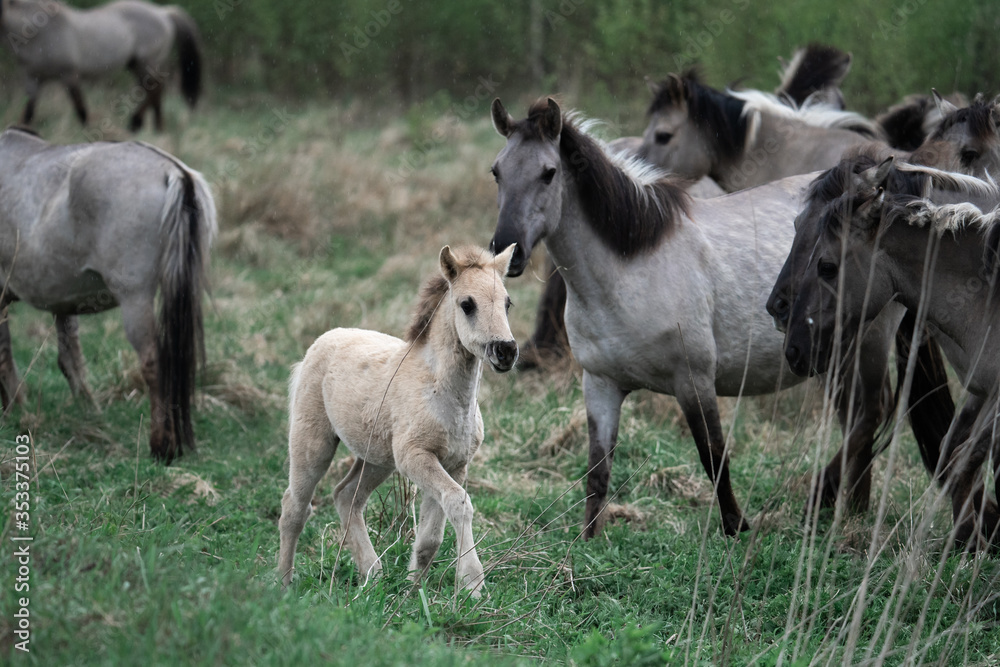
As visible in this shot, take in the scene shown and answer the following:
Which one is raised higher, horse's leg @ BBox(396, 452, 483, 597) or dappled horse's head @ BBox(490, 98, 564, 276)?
dappled horse's head @ BBox(490, 98, 564, 276)

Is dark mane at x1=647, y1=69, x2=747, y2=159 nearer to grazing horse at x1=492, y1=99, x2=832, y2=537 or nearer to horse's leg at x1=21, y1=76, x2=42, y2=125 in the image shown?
grazing horse at x1=492, y1=99, x2=832, y2=537

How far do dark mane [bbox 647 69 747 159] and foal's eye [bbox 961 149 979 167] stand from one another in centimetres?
233

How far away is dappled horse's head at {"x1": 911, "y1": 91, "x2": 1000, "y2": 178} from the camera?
17.7 ft

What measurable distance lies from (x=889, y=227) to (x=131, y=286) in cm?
483

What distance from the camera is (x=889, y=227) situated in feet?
13.3

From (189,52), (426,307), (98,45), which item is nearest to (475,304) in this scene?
(426,307)

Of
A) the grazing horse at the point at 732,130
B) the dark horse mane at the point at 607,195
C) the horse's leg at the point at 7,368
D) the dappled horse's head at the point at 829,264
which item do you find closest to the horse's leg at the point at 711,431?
the dark horse mane at the point at 607,195

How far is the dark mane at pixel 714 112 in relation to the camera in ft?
24.8

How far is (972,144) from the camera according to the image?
5.44m

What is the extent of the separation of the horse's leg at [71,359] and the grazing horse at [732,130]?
189 inches

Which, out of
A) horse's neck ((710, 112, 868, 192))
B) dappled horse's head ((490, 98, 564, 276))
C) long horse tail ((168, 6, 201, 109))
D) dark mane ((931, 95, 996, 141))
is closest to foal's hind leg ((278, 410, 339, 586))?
dappled horse's head ((490, 98, 564, 276))

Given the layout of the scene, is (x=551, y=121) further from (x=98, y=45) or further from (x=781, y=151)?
(x=98, y=45)

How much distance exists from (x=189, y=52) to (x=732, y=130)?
514 inches

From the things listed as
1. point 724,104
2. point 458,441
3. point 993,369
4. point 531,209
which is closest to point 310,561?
→ point 458,441
